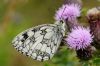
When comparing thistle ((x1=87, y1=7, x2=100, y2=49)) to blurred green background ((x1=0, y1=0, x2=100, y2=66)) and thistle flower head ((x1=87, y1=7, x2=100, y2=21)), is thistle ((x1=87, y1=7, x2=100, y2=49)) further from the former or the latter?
blurred green background ((x1=0, y1=0, x2=100, y2=66))

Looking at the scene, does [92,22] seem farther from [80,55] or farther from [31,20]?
[31,20]

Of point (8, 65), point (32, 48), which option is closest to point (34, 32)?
point (32, 48)

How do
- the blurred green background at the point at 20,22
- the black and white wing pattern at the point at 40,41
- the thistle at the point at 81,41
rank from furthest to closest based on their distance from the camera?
the blurred green background at the point at 20,22 < the thistle at the point at 81,41 < the black and white wing pattern at the point at 40,41

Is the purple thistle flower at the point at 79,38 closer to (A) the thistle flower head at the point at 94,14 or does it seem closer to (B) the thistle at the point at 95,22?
(B) the thistle at the point at 95,22

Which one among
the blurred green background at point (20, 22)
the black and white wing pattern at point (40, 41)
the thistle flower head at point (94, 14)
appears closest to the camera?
the black and white wing pattern at point (40, 41)

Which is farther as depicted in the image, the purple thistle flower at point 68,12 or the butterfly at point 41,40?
the purple thistle flower at point 68,12

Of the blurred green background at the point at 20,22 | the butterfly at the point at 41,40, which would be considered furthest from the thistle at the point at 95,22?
the blurred green background at the point at 20,22

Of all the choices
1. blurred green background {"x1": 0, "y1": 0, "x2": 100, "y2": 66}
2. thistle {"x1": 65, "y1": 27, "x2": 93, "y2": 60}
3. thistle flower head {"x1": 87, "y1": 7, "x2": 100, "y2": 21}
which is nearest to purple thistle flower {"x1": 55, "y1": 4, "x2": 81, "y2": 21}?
thistle flower head {"x1": 87, "y1": 7, "x2": 100, "y2": 21}

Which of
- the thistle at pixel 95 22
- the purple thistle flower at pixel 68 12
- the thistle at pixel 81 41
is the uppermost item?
the purple thistle flower at pixel 68 12

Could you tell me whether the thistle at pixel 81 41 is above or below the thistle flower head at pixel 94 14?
below
